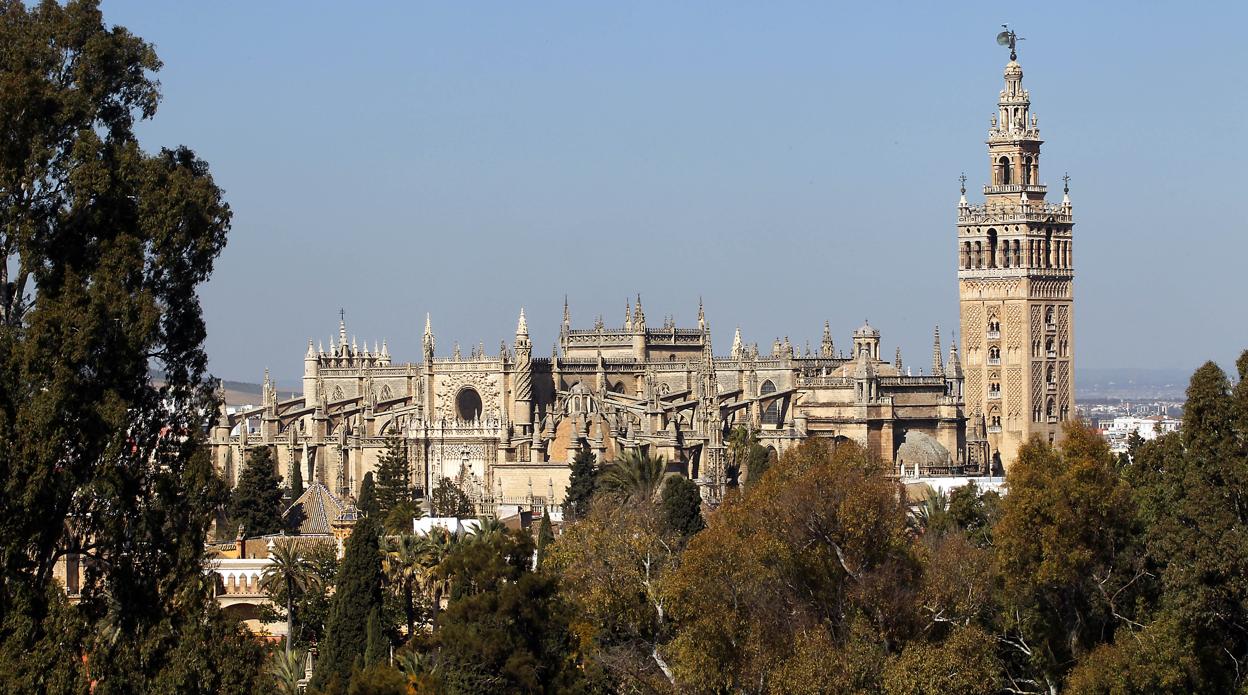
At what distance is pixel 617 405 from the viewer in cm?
10081

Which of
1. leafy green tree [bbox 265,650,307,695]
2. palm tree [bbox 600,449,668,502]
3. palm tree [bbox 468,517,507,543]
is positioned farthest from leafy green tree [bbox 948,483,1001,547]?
leafy green tree [bbox 265,650,307,695]

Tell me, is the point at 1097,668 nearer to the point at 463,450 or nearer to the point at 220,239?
the point at 220,239

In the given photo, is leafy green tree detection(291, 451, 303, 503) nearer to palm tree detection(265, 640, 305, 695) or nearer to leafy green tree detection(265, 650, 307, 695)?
leafy green tree detection(265, 650, 307, 695)

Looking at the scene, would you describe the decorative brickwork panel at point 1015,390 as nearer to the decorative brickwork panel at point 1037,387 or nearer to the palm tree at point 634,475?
the decorative brickwork panel at point 1037,387

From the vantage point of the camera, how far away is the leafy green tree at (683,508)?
203 ft

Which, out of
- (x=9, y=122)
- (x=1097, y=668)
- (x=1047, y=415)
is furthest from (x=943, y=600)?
(x=1047, y=415)

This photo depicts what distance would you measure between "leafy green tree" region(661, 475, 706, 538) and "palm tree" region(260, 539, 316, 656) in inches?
422

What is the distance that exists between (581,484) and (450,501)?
17.2 feet

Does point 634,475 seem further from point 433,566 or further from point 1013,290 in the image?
point 1013,290

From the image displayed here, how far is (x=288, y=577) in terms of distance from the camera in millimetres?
53719

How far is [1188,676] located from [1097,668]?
1.73 meters

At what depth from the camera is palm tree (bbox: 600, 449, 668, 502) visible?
7775 centimetres

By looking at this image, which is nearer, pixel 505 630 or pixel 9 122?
pixel 9 122

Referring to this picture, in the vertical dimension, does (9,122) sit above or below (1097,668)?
above
